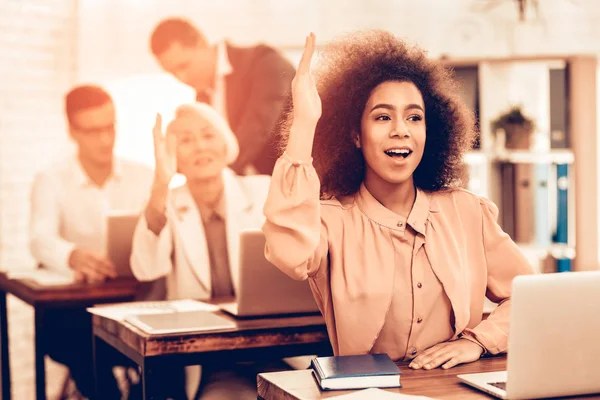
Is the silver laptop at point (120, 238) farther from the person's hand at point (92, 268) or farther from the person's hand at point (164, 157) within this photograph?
the person's hand at point (164, 157)

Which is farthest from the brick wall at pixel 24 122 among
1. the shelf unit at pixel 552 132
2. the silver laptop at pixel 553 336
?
the silver laptop at pixel 553 336

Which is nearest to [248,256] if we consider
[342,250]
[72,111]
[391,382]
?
[342,250]

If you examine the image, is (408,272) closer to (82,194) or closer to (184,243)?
(184,243)

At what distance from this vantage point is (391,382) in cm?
165

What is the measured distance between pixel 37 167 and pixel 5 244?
482 mm

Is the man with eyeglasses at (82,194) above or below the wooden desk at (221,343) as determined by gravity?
above

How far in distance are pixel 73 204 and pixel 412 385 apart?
3135 millimetres

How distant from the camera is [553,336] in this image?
1.53 meters

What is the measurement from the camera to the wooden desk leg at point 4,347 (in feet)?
12.7

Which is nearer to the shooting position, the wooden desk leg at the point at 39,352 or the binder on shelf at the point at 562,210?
the wooden desk leg at the point at 39,352

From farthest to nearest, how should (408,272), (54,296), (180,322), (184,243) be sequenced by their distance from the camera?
1. (184,243)
2. (54,296)
3. (180,322)
4. (408,272)

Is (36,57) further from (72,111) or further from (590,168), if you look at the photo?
(590,168)

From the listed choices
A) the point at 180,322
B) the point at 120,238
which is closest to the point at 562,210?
the point at 120,238

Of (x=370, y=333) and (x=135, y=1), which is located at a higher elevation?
(x=135, y=1)
